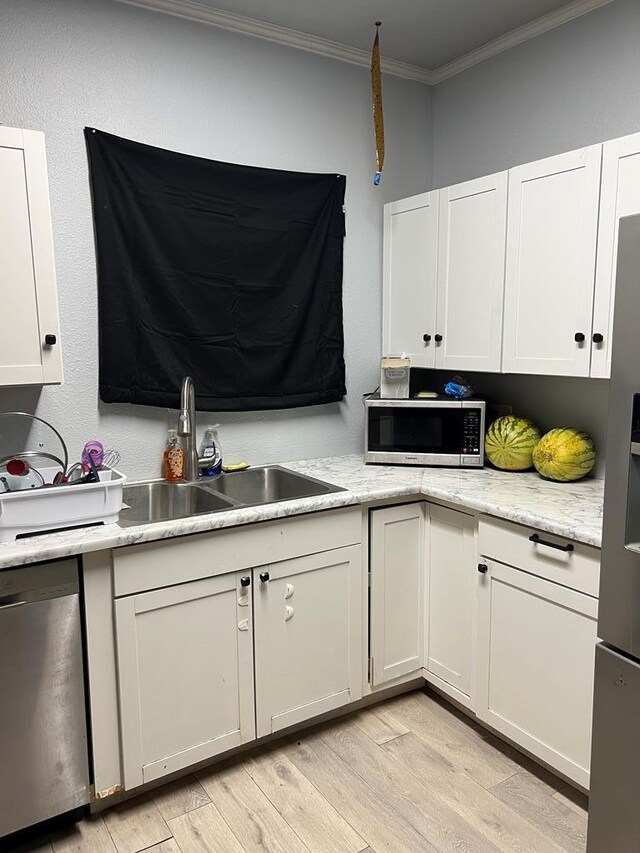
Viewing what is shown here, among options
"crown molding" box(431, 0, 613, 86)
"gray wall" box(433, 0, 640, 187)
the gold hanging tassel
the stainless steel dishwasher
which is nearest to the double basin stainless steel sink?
the stainless steel dishwasher

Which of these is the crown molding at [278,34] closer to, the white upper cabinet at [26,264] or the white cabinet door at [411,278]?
the white cabinet door at [411,278]

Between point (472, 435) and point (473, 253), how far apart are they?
747 millimetres

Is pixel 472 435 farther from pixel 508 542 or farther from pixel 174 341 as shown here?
pixel 174 341

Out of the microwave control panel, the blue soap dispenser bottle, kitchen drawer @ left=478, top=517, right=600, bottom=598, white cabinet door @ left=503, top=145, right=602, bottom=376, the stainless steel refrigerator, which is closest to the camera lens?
the stainless steel refrigerator

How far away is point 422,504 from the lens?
2516 mm

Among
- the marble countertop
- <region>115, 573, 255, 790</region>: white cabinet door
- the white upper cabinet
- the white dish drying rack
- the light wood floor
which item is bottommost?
the light wood floor

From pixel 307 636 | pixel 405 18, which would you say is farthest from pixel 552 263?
pixel 307 636

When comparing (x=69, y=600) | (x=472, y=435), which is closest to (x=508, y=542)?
(x=472, y=435)

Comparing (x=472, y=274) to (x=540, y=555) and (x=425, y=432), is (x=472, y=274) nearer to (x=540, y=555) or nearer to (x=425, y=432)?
(x=425, y=432)

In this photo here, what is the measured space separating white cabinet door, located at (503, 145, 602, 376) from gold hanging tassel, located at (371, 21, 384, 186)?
680 millimetres

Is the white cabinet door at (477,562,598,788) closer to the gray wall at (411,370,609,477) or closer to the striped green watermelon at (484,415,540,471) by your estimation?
the striped green watermelon at (484,415,540,471)

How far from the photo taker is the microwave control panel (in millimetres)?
2689

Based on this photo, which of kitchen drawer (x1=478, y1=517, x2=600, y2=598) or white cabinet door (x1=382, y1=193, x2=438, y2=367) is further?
Result: white cabinet door (x1=382, y1=193, x2=438, y2=367)

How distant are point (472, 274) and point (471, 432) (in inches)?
25.6
